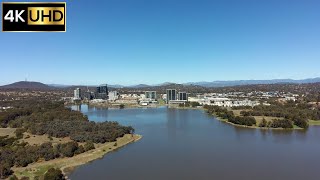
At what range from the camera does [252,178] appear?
23.8ft

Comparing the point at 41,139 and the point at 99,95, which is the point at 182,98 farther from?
the point at 41,139

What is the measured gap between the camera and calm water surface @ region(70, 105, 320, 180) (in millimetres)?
7562

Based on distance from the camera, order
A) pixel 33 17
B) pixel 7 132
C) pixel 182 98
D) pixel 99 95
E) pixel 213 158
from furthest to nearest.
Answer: pixel 99 95
pixel 182 98
pixel 7 132
pixel 213 158
pixel 33 17

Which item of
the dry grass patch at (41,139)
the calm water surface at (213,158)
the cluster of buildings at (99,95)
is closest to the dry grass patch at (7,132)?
the dry grass patch at (41,139)

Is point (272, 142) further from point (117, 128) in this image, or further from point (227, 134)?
point (117, 128)

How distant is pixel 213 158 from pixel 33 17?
827cm

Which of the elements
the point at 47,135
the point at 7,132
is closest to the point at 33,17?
the point at 47,135

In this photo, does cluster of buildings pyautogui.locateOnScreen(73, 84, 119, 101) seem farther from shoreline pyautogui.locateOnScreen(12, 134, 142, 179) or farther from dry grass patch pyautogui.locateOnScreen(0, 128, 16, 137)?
shoreline pyautogui.locateOnScreen(12, 134, 142, 179)

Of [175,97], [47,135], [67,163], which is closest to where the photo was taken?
[67,163]

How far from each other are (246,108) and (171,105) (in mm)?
7948

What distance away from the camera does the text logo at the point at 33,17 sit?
4.62ft

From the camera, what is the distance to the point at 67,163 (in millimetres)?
8328

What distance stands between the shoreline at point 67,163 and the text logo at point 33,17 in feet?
21.4

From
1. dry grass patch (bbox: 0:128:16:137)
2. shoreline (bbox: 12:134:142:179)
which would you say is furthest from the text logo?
dry grass patch (bbox: 0:128:16:137)
